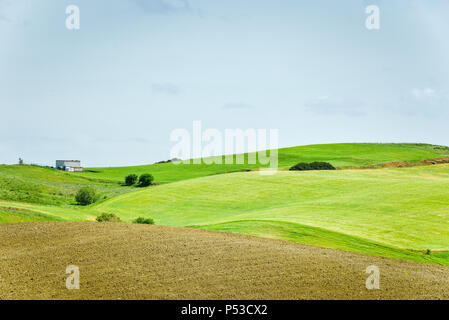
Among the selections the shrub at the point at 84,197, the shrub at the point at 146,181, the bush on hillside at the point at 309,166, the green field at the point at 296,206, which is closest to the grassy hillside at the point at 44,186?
the green field at the point at 296,206

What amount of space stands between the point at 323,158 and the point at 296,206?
59225 mm

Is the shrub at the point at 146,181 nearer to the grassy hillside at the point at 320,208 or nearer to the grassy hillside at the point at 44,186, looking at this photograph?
the grassy hillside at the point at 44,186

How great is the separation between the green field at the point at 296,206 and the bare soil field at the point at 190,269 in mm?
4449

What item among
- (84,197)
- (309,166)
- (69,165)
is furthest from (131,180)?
(69,165)

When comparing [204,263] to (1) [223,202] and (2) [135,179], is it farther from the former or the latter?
(2) [135,179]

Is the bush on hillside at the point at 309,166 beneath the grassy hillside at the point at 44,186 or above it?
above

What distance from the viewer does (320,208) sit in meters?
40.6

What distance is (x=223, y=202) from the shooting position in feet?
167

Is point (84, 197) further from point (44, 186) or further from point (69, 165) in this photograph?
point (69, 165)

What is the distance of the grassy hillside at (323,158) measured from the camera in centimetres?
9275

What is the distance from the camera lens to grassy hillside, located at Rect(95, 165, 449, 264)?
3048 cm

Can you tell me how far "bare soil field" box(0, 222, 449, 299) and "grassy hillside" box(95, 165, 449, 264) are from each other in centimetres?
406
